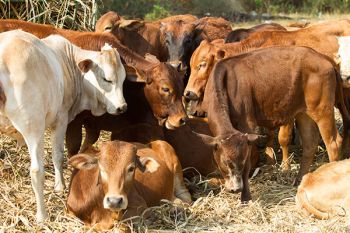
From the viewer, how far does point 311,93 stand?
7621mm

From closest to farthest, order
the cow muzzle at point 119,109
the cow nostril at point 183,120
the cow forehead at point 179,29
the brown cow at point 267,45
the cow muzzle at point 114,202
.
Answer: the cow muzzle at point 114,202 < the cow muzzle at point 119,109 < the cow nostril at point 183,120 < the brown cow at point 267,45 < the cow forehead at point 179,29

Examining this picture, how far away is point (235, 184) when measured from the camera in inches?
265

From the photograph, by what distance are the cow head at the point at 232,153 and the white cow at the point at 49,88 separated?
111 centimetres

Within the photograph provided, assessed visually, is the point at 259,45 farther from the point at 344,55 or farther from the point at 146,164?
the point at 146,164

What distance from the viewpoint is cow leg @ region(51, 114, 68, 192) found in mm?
6840

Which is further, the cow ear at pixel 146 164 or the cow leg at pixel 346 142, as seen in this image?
the cow leg at pixel 346 142

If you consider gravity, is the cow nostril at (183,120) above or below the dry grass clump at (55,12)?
below

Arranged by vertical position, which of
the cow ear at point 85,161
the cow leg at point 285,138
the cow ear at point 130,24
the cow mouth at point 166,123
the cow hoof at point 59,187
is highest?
the cow ear at point 130,24

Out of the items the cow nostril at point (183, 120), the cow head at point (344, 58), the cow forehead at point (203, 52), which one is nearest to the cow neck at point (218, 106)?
the cow nostril at point (183, 120)

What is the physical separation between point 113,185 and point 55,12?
524cm

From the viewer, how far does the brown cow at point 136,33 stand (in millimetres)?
9766

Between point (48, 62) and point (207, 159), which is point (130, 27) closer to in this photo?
point (207, 159)

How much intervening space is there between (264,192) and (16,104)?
294 cm

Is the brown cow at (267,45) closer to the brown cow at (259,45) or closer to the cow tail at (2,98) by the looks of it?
the brown cow at (259,45)
